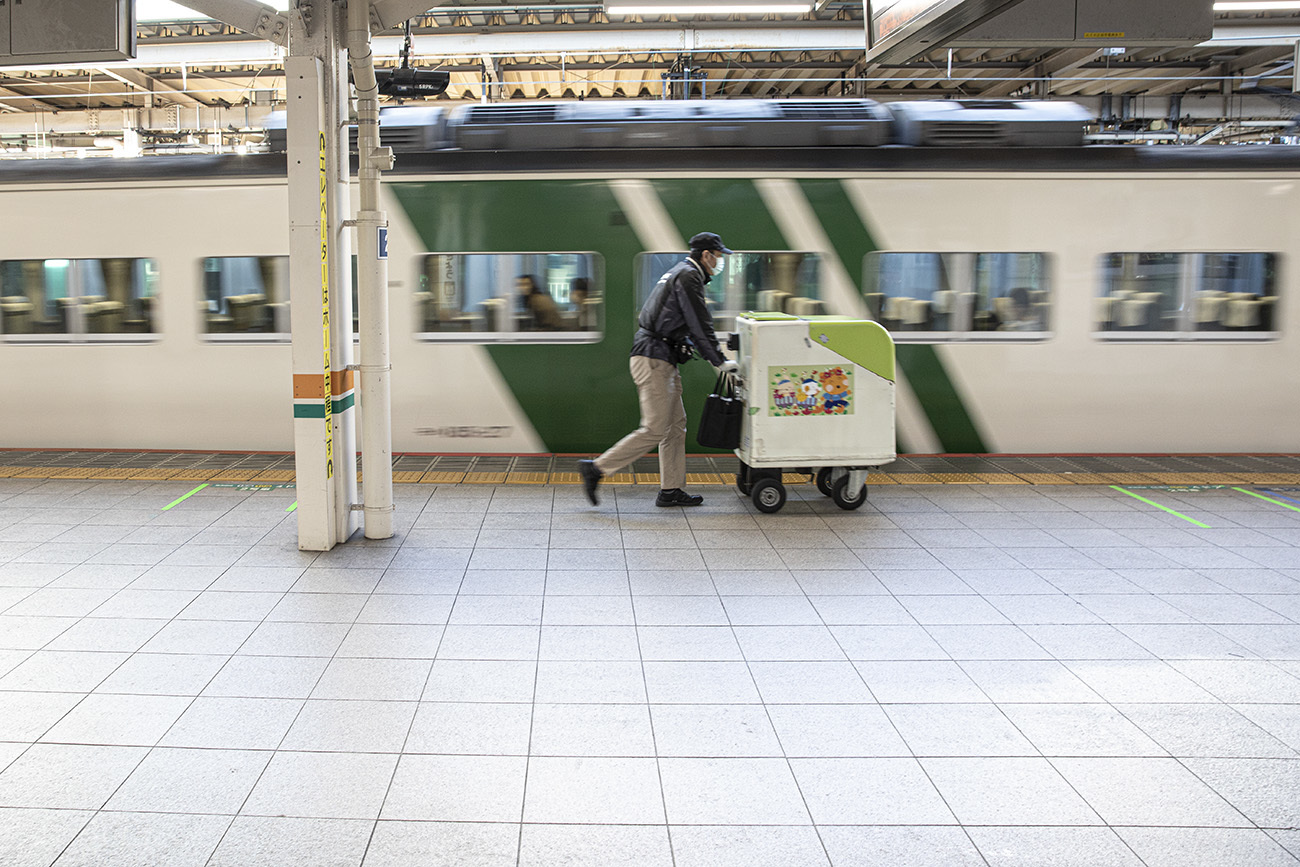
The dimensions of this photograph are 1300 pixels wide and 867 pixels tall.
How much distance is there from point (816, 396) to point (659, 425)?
1050 mm

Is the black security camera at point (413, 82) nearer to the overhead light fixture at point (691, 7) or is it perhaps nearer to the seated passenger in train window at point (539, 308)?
the overhead light fixture at point (691, 7)

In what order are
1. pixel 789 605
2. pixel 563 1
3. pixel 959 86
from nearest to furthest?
1. pixel 789 605
2. pixel 563 1
3. pixel 959 86

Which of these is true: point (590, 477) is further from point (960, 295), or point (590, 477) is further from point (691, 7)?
point (691, 7)

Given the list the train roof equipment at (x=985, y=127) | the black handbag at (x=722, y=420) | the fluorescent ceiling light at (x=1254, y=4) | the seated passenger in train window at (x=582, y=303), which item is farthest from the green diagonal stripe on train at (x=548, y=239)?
the fluorescent ceiling light at (x=1254, y=4)

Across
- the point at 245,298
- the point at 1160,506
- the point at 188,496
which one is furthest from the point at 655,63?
the point at 1160,506

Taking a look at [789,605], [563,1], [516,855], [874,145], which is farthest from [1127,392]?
[516,855]

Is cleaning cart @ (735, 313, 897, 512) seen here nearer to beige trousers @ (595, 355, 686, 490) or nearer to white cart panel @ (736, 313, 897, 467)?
white cart panel @ (736, 313, 897, 467)

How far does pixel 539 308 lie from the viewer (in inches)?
307

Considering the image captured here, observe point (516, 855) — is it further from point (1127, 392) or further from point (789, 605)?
point (1127, 392)

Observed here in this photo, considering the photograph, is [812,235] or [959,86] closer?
[812,235]

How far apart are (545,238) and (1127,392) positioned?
189 inches

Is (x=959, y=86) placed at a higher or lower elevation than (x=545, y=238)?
higher

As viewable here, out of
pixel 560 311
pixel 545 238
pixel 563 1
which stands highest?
pixel 563 1

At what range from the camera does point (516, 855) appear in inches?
110
